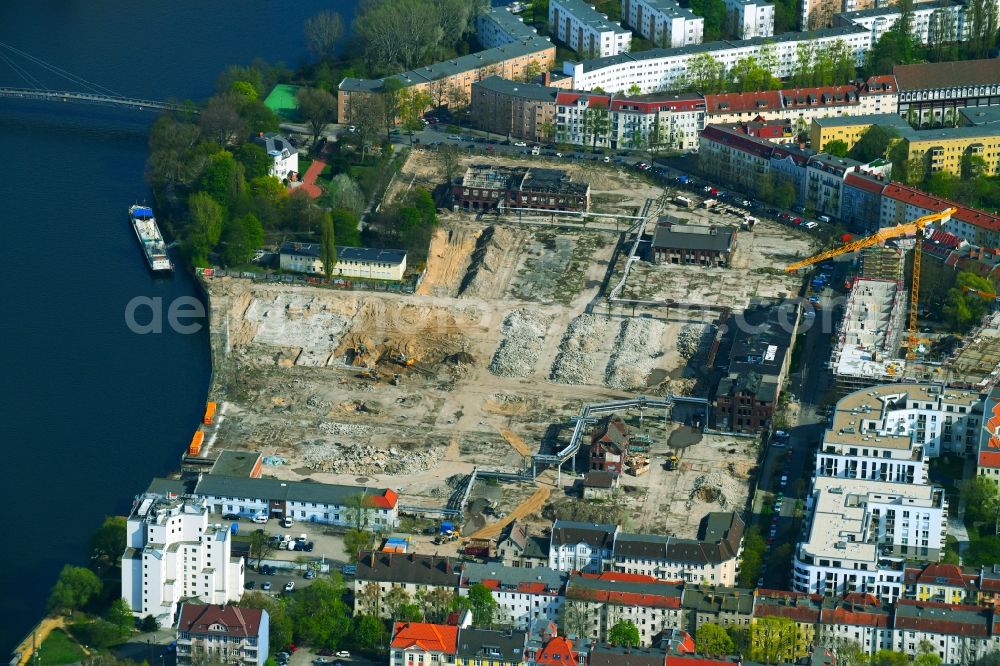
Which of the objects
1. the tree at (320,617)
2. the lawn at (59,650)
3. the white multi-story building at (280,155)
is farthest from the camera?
the white multi-story building at (280,155)

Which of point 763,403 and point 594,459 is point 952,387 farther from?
point 594,459

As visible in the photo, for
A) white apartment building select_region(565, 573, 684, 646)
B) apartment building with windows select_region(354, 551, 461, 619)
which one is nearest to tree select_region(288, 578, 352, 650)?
apartment building with windows select_region(354, 551, 461, 619)

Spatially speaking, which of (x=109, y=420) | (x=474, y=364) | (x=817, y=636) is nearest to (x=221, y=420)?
(x=109, y=420)

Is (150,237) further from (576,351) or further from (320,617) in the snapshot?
(320,617)

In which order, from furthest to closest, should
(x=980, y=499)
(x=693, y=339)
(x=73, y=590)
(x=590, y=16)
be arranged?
1. (x=590, y=16)
2. (x=693, y=339)
3. (x=980, y=499)
4. (x=73, y=590)

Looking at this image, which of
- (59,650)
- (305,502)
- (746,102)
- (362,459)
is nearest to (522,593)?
(305,502)

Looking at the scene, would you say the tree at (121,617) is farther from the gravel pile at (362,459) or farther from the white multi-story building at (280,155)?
the white multi-story building at (280,155)

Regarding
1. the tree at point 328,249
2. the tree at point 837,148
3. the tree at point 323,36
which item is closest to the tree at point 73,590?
the tree at point 328,249
